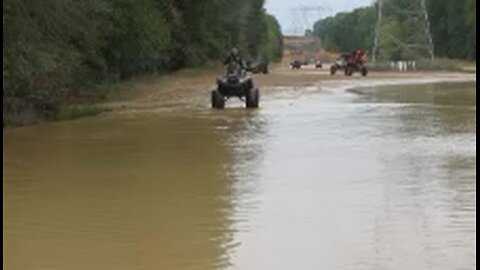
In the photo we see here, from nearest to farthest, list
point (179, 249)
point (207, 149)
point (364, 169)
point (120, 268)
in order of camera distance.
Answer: point (120, 268), point (179, 249), point (364, 169), point (207, 149)

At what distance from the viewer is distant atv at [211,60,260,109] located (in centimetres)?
2861

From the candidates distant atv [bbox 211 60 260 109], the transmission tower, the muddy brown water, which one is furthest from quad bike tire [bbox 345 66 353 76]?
the muddy brown water

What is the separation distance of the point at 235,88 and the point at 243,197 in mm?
17864

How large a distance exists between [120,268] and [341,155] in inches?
319

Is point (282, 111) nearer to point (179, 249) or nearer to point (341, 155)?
point (341, 155)

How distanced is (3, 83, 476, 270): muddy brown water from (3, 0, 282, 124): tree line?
2037 mm

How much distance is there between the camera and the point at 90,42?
30875mm

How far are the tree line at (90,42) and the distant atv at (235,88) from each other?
4.10 meters

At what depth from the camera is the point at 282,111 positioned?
27.0 meters

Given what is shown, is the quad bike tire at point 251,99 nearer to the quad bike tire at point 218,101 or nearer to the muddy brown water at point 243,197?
the quad bike tire at point 218,101

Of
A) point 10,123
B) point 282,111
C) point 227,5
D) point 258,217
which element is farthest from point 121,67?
point 258,217

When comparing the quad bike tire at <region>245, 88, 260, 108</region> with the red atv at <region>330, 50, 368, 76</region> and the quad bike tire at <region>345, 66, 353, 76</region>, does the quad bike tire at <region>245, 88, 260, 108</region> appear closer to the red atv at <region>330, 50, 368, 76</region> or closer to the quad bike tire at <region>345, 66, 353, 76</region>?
the red atv at <region>330, 50, 368, 76</region>

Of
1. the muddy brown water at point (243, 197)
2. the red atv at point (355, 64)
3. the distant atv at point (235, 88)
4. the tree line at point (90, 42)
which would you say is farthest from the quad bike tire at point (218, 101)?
the red atv at point (355, 64)

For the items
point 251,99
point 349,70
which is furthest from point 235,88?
point 349,70
